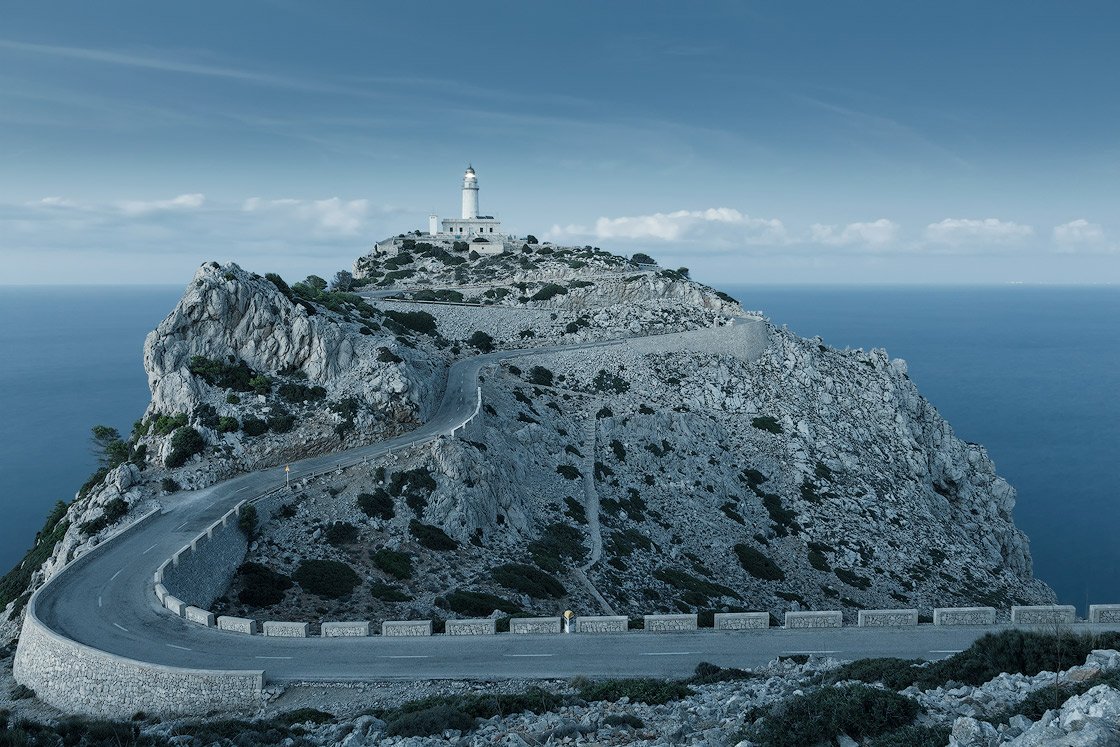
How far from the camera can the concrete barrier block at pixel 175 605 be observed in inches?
920

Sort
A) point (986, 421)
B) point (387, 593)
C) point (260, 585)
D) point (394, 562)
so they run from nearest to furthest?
point (260, 585) < point (387, 593) < point (394, 562) < point (986, 421)

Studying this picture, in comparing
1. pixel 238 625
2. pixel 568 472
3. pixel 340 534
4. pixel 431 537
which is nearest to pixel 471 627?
pixel 238 625

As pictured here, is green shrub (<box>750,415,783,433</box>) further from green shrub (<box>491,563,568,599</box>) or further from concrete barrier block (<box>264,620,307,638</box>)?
concrete barrier block (<box>264,620,307,638</box>)

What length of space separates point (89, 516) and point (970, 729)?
34698 millimetres

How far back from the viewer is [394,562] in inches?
1160

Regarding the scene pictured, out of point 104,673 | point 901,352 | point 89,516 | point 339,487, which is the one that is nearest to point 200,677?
point 104,673

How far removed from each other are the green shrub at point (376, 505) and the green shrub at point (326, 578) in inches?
138

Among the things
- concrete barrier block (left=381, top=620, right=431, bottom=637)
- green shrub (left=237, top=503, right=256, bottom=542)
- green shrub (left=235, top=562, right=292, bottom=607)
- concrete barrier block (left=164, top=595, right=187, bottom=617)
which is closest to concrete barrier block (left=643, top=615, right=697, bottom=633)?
concrete barrier block (left=381, top=620, right=431, bottom=637)

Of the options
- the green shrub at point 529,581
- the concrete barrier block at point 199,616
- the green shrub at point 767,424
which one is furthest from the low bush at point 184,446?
the green shrub at point 767,424

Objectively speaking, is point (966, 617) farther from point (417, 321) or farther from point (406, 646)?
point (417, 321)

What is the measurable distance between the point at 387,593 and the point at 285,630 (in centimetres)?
529

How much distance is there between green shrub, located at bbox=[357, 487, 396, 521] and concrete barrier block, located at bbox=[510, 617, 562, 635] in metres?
11.6

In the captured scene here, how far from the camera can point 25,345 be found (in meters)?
164

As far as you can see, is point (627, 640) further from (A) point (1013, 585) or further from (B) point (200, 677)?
(A) point (1013, 585)
